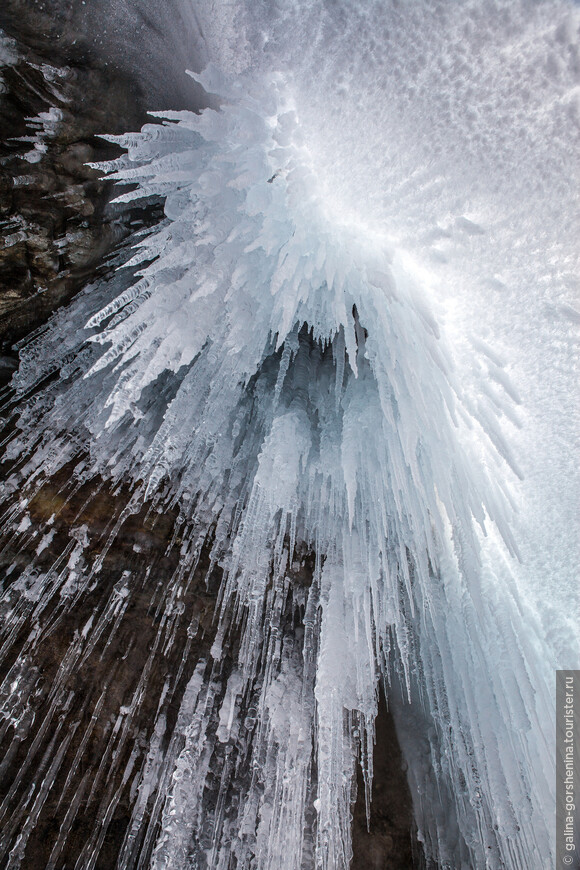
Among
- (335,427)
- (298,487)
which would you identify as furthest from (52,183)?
(298,487)

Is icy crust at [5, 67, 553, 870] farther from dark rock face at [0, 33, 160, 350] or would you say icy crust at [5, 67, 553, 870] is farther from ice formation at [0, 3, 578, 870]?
dark rock face at [0, 33, 160, 350]

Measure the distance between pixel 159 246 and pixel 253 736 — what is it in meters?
3.23

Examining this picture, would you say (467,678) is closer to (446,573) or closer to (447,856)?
(446,573)

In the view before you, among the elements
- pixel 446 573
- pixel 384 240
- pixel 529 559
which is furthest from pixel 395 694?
pixel 384 240

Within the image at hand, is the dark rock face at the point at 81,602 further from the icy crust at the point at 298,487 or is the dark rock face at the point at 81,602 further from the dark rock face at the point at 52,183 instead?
the icy crust at the point at 298,487

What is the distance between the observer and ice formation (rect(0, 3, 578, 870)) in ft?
7.38

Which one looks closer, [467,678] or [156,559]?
[467,678]

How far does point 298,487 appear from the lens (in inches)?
138

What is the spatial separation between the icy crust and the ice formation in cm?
2

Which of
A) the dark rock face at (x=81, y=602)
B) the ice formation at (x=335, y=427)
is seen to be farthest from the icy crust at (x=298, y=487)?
the dark rock face at (x=81, y=602)

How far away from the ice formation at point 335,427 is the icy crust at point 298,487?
0.02 metres

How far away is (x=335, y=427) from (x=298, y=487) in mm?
549

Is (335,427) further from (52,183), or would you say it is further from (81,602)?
(52,183)

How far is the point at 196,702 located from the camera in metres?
2.97
